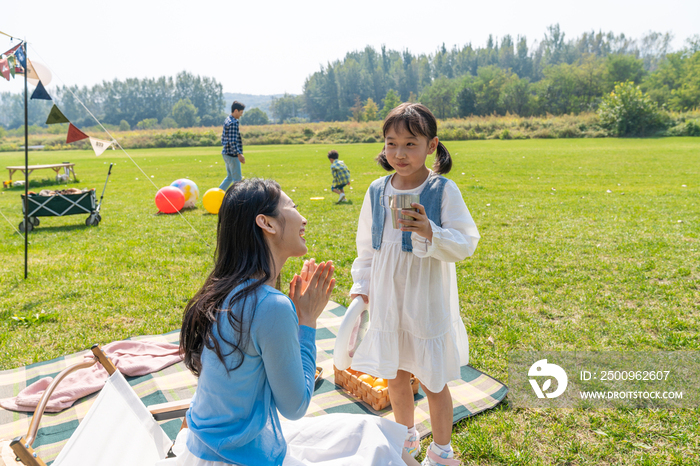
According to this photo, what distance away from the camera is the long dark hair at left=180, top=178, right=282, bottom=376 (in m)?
1.49

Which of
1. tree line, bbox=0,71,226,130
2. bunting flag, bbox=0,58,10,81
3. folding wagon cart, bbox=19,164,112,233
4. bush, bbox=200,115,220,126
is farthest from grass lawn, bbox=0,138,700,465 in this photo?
bush, bbox=200,115,220,126

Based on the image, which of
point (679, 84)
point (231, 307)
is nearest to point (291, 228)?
point (231, 307)

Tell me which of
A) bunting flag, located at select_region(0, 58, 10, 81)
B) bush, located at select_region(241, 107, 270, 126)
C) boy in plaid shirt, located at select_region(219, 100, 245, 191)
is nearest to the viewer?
bunting flag, located at select_region(0, 58, 10, 81)

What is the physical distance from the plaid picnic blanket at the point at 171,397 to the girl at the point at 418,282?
0.68m

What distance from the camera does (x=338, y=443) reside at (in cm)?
164

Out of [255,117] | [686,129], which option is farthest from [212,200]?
[255,117]

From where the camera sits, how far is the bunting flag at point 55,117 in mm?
4605

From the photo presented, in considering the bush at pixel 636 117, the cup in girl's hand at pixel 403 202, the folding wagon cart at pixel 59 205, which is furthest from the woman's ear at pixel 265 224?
the bush at pixel 636 117

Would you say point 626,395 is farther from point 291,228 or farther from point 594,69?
point 594,69

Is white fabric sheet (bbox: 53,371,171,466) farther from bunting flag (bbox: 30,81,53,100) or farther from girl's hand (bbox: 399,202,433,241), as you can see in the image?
bunting flag (bbox: 30,81,53,100)

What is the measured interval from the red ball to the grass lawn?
0.98 feet

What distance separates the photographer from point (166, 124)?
106 meters

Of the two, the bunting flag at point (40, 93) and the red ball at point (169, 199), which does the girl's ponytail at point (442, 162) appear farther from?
the red ball at point (169, 199)

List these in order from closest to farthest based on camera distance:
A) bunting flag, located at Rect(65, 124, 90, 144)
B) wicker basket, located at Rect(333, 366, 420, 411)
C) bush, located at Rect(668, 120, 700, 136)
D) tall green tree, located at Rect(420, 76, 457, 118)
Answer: wicker basket, located at Rect(333, 366, 420, 411), bunting flag, located at Rect(65, 124, 90, 144), bush, located at Rect(668, 120, 700, 136), tall green tree, located at Rect(420, 76, 457, 118)
